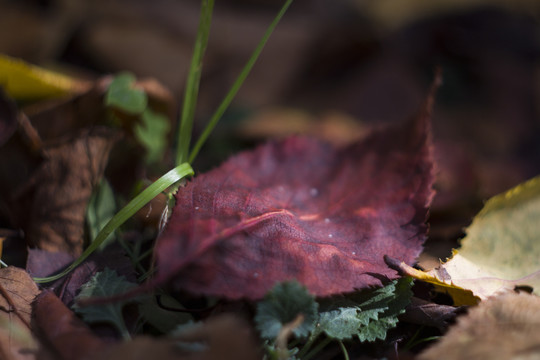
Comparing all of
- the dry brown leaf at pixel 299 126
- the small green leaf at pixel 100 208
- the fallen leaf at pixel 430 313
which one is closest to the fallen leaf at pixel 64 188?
the small green leaf at pixel 100 208

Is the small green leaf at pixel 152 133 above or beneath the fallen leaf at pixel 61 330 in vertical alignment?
above

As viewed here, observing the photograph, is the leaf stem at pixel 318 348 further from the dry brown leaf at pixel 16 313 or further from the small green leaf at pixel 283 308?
the dry brown leaf at pixel 16 313

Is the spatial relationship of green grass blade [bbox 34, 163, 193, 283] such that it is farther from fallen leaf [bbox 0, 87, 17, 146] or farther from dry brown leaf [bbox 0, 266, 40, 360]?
fallen leaf [bbox 0, 87, 17, 146]

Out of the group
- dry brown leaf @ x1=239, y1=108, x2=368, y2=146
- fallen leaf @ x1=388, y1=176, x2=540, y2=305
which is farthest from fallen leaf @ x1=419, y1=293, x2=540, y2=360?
dry brown leaf @ x1=239, y1=108, x2=368, y2=146

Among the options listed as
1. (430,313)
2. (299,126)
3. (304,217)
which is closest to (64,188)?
(304,217)

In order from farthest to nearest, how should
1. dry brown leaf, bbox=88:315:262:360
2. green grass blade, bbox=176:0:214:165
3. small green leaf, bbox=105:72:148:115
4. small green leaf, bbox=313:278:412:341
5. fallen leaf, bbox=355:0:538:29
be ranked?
fallen leaf, bbox=355:0:538:29 < small green leaf, bbox=105:72:148:115 < green grass blade, bbox=176:0:214:165 < small green leaf, bbox=313:278:412:341 < dry brown leaf, bbox=88:315:262:360

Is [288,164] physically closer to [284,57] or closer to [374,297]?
[374,297]

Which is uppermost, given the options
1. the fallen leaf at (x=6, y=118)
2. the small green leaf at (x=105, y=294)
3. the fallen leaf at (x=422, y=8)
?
the fallen leaf at (x=422, y=8)
